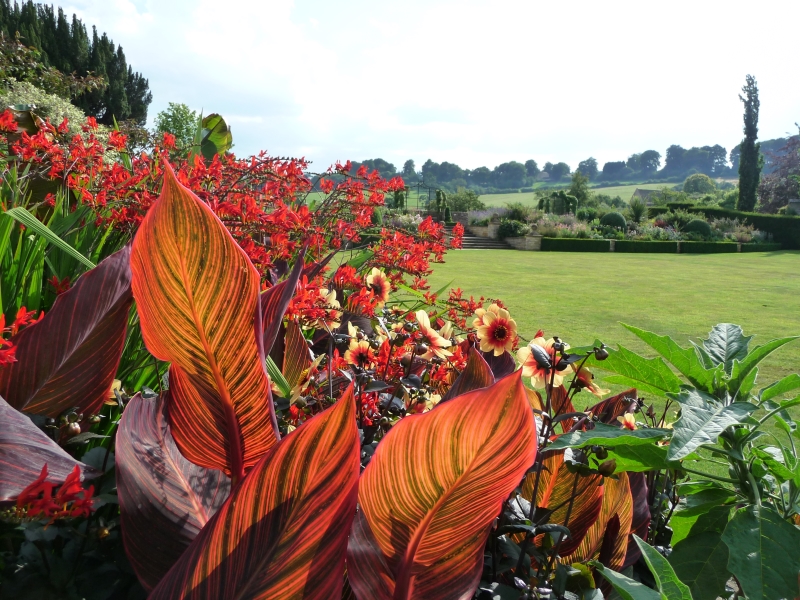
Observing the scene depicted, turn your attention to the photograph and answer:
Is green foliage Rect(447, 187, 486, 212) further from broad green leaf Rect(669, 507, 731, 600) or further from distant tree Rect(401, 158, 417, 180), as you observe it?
distant tree Rect(401, 158, 417, 180)

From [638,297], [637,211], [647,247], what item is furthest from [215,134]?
[637,211]

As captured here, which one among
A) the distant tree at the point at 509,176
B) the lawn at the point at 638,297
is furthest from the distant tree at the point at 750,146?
the distant tree at the point at 509,176

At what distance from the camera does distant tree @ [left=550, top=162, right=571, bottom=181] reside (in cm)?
13400

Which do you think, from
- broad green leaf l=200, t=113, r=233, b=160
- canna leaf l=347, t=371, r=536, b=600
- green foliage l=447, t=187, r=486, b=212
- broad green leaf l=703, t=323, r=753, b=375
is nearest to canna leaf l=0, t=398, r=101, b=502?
canna leaf l=347, t=371, r=536, b=600

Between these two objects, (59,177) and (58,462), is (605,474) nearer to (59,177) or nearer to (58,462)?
(58,462)

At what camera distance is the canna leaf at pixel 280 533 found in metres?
0.54

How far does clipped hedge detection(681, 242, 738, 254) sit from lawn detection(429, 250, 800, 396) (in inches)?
283

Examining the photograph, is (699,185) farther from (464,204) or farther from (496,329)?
(496,329)

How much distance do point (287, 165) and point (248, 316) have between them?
2385 mm

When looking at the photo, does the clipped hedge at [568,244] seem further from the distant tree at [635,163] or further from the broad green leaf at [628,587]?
the distant tree at [635,163]

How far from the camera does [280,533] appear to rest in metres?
0.56

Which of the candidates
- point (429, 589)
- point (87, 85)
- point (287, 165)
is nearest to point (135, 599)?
point (429, 589)

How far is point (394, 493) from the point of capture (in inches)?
24.0

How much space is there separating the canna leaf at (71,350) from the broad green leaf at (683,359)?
86 cm
